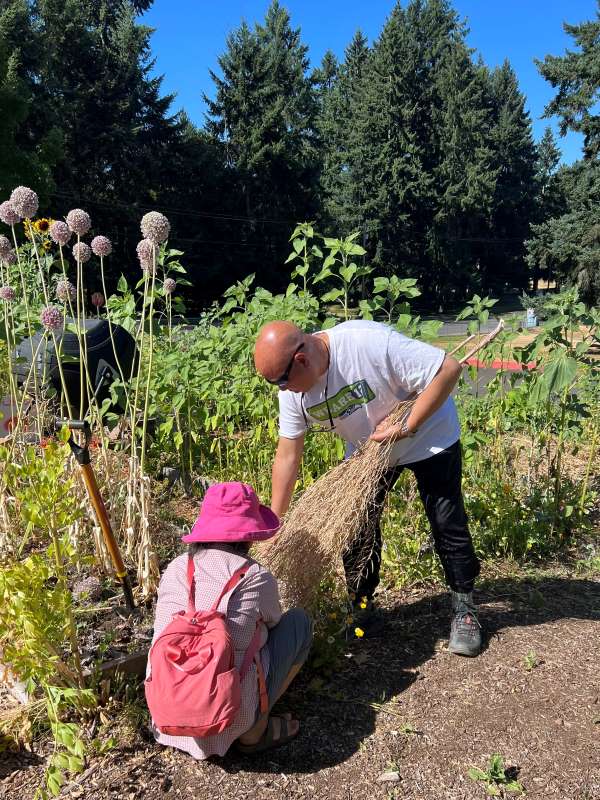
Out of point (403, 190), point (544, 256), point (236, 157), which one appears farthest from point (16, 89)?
point (403, 190)

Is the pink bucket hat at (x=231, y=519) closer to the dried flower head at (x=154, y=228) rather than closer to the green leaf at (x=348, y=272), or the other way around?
the dried flower head at (x=154, y=228)

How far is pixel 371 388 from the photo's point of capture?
250 cm

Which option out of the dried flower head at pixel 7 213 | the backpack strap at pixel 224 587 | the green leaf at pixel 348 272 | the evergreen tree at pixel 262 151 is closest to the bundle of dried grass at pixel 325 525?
the backpack strap at pixel 224 587

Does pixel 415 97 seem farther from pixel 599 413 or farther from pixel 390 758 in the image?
pixel 390 758

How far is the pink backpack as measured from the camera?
1.89 m

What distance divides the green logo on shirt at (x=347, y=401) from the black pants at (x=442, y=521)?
38 centimetres

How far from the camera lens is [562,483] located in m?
3.92

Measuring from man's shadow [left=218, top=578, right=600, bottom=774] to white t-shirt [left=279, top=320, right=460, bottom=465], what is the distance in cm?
84

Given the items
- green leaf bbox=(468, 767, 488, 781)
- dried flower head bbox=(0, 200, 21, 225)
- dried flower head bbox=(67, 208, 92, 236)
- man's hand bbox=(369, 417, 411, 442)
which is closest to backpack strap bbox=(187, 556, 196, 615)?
man's hand bbox=(369, 417, 411, 442)

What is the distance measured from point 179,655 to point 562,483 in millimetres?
2780

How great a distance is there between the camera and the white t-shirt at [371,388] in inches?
96.0

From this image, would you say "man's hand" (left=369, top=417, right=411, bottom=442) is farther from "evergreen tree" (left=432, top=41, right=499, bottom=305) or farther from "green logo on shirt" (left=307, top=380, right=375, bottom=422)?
"evergreen tree" (left=432, top=41, right=499, bottom=305)

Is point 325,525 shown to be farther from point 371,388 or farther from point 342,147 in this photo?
point 342,147

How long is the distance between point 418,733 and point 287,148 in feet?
111
